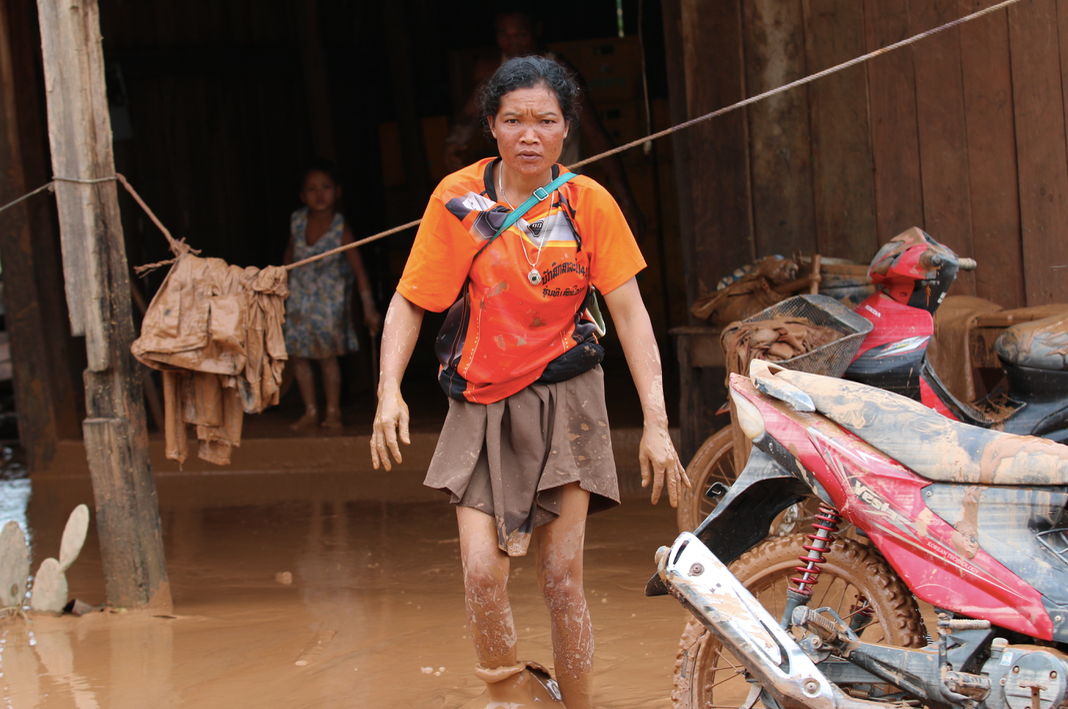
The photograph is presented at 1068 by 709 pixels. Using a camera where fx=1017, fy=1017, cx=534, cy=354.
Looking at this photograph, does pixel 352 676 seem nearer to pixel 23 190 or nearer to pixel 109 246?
pixel 109 246

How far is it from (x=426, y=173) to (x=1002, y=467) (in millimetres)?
7400

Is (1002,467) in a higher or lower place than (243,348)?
lower

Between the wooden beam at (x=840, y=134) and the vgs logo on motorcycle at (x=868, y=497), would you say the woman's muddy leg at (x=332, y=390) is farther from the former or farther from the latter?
the vgs logo on motorcycle at (x=868, y=497)

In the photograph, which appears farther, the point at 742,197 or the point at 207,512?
the point at 207,512

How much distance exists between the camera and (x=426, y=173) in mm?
9070

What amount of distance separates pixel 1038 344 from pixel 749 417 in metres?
1.44

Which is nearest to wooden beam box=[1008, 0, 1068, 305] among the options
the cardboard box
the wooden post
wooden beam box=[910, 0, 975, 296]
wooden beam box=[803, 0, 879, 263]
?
wooden beam box=[910, 0, 975, 296]

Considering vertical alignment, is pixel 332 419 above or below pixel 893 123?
below

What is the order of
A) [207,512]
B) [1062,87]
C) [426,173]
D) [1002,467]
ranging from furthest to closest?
[426,173], [207,512], [1062,87], [1002,467]

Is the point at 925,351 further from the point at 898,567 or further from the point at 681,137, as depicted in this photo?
the point at 681,137

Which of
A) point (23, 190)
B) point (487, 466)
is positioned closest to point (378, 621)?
point (487, 466)

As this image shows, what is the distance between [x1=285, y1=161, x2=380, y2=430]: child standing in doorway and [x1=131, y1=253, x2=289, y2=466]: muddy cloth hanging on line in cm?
262

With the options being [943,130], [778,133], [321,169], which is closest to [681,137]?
[778,133]

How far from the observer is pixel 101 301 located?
3883 millimetres
